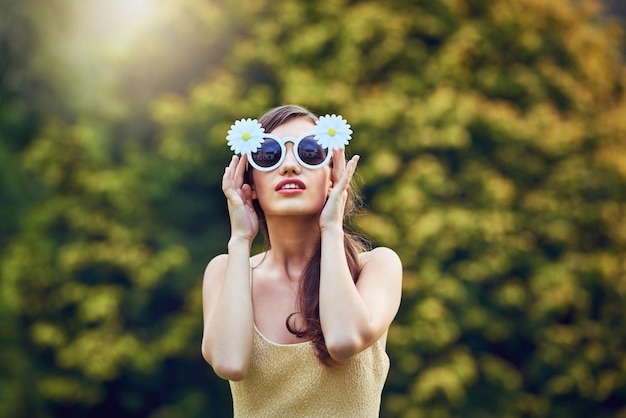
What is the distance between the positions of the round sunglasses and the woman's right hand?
0.17ft

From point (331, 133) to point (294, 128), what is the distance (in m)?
0.15

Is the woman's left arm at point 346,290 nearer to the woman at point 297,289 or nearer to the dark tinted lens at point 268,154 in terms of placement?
the woman at point 297,289

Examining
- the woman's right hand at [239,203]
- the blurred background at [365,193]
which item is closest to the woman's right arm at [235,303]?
the woman's right hand at [239,203]

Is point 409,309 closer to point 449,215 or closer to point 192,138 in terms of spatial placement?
point 449,215

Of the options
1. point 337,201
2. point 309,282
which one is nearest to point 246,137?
point 337,201

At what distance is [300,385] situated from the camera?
2402 millimetres

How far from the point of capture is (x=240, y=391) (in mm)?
2475

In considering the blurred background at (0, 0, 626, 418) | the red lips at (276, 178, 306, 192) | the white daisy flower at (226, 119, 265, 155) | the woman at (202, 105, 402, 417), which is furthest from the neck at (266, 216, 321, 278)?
the blurred background at (0, 0, 626, 418)

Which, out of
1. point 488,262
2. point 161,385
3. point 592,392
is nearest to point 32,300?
point 161,385

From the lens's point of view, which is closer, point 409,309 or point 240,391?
point 240,391

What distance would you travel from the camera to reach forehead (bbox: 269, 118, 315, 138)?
2.59 m

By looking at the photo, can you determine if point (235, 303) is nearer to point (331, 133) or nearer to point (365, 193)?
point (331, 133)

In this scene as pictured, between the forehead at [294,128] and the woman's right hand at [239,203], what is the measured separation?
135 millimetres

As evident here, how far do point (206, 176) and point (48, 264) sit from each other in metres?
1.85
